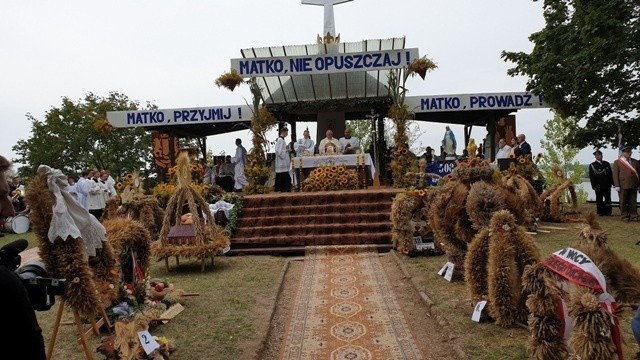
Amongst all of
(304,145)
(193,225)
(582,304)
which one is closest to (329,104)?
(304,145)

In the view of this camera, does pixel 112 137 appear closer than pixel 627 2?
No

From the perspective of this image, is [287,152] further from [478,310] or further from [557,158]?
[557,158]

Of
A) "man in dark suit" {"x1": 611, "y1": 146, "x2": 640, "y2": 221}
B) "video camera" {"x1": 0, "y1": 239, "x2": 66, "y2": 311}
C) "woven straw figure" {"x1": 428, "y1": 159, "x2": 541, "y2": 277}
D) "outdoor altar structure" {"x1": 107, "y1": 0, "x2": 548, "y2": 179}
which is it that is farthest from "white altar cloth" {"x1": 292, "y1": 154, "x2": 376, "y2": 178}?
"video camera" {"x1": 0, "y1": 239, "x2": 66, "y2": 311}

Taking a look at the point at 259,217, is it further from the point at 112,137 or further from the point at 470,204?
the point at 112,137

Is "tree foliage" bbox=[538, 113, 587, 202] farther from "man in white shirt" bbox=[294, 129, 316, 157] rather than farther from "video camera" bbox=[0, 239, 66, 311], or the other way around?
"video camera" bbox=[0, 239, 66, 311]

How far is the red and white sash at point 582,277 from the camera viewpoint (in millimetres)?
2900

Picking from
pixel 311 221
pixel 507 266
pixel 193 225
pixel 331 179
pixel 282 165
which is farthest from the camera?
pixel 282 165

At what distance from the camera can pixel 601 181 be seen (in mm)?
11859

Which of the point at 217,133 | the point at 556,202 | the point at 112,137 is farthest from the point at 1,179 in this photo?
the point at 112,137

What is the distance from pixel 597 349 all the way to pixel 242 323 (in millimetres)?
3545

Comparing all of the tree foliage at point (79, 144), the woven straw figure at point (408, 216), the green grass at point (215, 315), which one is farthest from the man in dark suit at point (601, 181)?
the tree foliage at point (79, 144)

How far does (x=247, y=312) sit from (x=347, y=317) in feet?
3.91

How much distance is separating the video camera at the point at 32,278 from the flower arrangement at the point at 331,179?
9952 millimetres

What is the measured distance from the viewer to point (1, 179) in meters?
2.27
